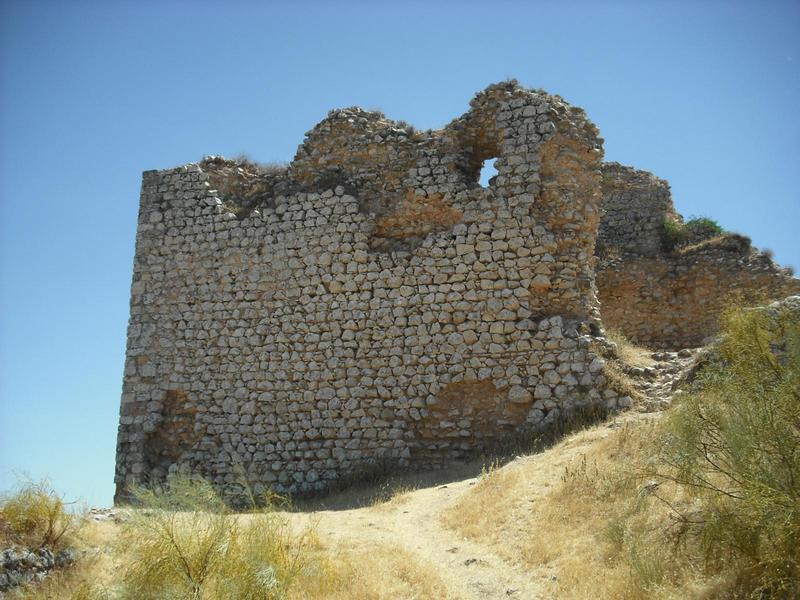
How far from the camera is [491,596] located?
17.5 feet

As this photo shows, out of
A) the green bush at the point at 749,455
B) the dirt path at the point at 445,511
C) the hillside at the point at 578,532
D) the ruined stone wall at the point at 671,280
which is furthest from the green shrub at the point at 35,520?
the ruined stone wall at the point at 671,280

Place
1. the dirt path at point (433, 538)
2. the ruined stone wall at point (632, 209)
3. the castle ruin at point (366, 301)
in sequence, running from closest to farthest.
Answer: the dirt path at point (433, 538) < the castle ruin at point (366, 301) < the ruined stone wall at point (632, 209)

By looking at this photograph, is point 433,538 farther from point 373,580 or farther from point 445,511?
point 373,580

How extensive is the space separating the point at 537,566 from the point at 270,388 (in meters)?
5.93

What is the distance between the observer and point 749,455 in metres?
4.54

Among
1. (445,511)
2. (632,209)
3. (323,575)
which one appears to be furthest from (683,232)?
(323,575)

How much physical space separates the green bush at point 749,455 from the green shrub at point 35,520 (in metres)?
5.25

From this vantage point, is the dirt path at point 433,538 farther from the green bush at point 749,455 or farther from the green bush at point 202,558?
the green bush at point 749,455

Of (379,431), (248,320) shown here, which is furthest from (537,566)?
(248,320)

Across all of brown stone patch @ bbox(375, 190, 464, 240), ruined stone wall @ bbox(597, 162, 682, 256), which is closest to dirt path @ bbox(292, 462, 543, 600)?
brown stone patch @ bbox(375, 190, 464, 240)

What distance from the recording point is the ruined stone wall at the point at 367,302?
9.71 meters

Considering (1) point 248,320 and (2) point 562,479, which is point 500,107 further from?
(2) point 562,479

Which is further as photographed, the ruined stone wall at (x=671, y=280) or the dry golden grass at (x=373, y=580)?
the ruined stone wall at (x=671, y=280)

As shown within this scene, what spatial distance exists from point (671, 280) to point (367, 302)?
6632mm
